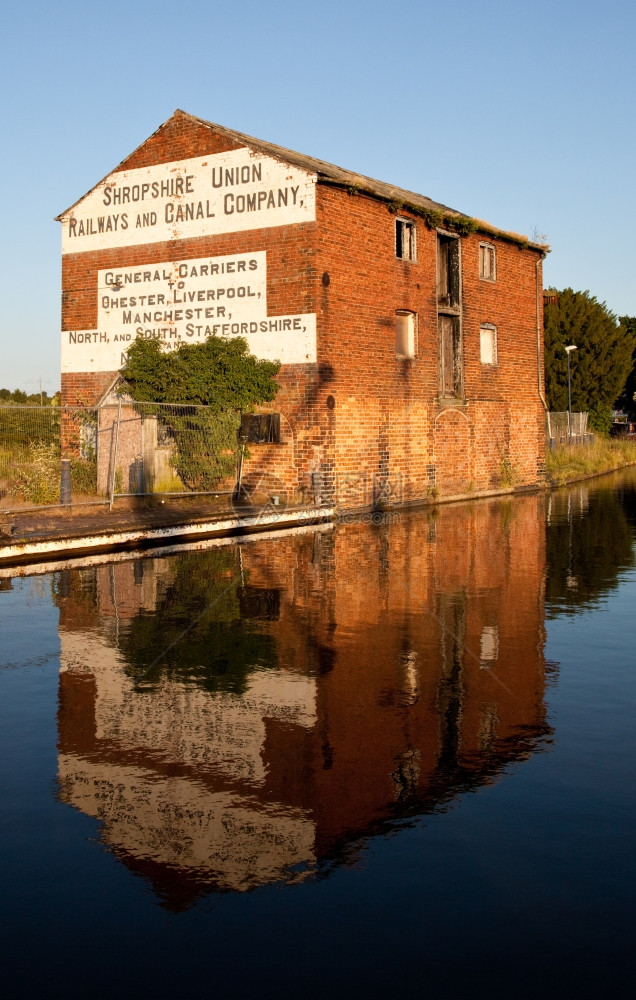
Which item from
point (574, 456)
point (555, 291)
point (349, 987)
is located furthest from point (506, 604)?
point (555, 291)

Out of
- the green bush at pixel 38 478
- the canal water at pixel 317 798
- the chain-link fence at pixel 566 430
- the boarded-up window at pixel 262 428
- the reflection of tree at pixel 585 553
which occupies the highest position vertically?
the chain-link fence at pixel 566 430

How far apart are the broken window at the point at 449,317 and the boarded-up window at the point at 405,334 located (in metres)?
1.95

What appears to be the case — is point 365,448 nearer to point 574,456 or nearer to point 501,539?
point 501,539

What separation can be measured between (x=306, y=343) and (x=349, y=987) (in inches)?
800

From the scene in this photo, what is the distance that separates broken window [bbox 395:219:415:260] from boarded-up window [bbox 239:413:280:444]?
235 inches

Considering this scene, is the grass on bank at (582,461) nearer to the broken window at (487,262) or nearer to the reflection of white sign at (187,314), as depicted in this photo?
A: the broken window at (487,262)

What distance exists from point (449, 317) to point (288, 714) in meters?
23.8

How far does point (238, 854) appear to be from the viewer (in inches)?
174

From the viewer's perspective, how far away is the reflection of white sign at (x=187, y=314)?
23.6 meters

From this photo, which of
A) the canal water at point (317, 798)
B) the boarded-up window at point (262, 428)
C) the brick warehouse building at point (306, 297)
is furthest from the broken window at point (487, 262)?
the canal water at point (317, 798)

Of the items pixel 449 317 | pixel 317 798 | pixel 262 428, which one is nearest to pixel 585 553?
pixel 262 428

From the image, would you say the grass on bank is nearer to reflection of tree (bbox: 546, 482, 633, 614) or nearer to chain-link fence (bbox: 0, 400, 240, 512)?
reflection of tree (bbox: 546, 482, 633, 614)

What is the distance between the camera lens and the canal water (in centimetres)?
362

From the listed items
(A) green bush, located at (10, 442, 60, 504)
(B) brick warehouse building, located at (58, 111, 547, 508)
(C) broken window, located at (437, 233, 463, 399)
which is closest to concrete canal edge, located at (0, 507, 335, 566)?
(B) brick warehouse building, located at (58, 111, 547, 508)
